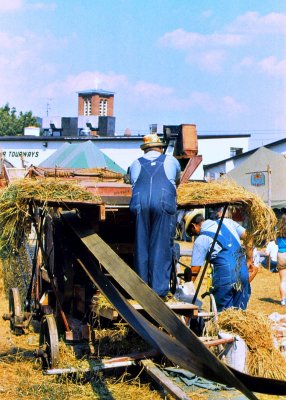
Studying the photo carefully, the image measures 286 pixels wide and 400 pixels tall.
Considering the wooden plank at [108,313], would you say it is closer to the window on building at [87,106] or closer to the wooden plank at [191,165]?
the wooden plank at [191,165]

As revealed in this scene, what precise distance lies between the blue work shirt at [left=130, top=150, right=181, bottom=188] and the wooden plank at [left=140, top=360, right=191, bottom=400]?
1678 mm

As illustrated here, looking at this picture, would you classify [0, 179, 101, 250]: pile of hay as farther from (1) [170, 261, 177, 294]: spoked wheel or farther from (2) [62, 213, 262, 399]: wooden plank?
(1) [170, 261, 177, 294]: spoked wheel

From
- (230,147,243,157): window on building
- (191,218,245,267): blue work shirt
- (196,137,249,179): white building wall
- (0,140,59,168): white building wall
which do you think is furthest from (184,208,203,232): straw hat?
(230,147,243,157): window on building

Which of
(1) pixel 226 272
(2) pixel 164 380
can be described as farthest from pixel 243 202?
(2) pixel 164 380

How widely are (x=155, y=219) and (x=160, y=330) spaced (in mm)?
1975

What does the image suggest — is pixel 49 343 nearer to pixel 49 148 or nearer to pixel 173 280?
pixel 173 280

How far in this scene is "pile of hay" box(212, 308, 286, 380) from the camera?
6.76 meters

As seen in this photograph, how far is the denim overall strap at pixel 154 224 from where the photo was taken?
6453 mm

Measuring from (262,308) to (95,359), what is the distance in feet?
20.5

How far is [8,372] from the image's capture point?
7137mm

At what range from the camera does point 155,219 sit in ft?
21.2

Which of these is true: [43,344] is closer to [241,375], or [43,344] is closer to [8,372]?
[8,372]

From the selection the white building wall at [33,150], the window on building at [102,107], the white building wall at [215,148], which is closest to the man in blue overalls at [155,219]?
the white building wall at [215,148]

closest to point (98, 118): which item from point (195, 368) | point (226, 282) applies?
point (226, 282)
